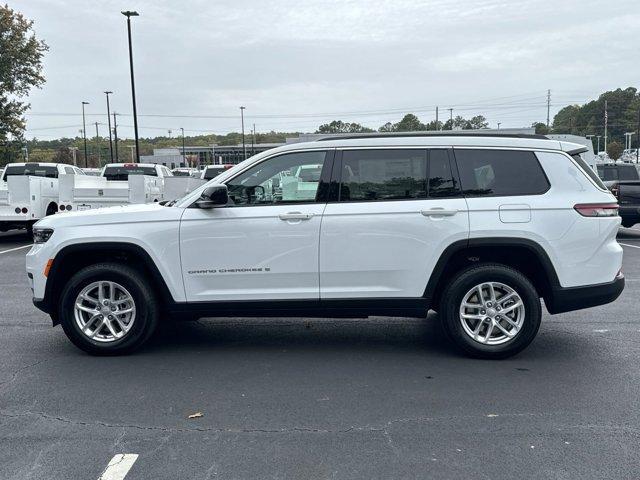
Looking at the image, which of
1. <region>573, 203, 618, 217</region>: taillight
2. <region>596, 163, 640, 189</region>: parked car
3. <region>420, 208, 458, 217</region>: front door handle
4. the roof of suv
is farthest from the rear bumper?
<region>596, 163, 640, 189</region>: parked car

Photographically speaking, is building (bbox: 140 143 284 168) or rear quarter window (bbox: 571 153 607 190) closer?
rear quarter window (bbox: 571 153 607 190)

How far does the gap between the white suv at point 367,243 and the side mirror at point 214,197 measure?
2 cm

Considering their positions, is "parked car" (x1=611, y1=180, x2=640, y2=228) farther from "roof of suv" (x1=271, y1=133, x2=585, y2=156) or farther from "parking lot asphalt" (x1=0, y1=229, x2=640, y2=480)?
→ "roof of suv" (x1=271, y1=133, x2=585, y2=156)

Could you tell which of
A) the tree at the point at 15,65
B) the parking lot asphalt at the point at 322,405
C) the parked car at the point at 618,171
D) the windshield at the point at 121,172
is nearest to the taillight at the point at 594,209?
the parking lot asphalt at the point at 322,405

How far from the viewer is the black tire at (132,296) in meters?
5.29

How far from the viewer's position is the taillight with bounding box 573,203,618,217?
5094mm

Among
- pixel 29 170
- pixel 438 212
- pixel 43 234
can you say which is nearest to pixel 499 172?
pixel 438 212

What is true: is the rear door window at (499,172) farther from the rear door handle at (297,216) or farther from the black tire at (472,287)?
the rear door handle at (297,216)

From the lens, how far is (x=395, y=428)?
3.90m

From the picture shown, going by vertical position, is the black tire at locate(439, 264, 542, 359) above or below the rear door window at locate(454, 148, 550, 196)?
below

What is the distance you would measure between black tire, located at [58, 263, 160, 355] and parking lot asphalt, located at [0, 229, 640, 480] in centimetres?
16

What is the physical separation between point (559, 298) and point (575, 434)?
1624 mm

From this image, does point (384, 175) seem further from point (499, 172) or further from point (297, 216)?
point (499, 172)

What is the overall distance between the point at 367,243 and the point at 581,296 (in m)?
1.95
